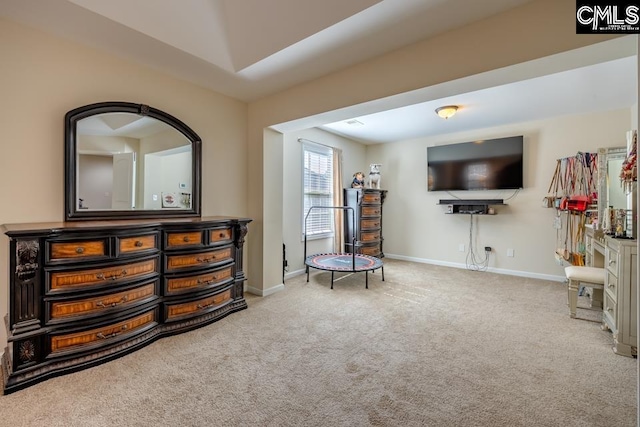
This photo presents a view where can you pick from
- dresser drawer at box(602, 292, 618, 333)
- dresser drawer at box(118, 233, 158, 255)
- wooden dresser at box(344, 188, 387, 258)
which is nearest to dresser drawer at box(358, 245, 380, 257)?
wooden dresser at box(344, 188, 387, 258)

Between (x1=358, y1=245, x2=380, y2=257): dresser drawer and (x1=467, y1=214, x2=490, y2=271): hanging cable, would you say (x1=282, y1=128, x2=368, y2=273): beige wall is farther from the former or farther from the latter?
(x1=467, y1=214, x2=490, y2=271): hanging cable

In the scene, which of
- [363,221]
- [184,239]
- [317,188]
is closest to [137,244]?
[184,239]

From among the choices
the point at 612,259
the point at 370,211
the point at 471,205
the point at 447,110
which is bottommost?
the point at 612,259

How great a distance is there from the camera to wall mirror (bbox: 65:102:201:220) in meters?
2.29

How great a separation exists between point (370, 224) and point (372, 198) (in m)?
0.51

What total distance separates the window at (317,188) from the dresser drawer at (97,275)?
8.62ft

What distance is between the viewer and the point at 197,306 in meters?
2.65

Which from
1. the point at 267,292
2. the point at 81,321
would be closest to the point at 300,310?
the point at 267,292

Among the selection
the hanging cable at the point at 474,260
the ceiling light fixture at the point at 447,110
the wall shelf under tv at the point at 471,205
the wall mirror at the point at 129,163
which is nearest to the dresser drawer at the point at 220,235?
the wall mirror at the point at 129,163

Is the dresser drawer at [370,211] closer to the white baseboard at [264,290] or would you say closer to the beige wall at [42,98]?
the white baseboard at [264,290]

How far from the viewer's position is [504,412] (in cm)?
156

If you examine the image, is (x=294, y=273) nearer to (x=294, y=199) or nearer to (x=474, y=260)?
(x=294, y=199)

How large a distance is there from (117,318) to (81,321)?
0.22 metres

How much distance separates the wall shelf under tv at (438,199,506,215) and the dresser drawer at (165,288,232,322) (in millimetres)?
4158
